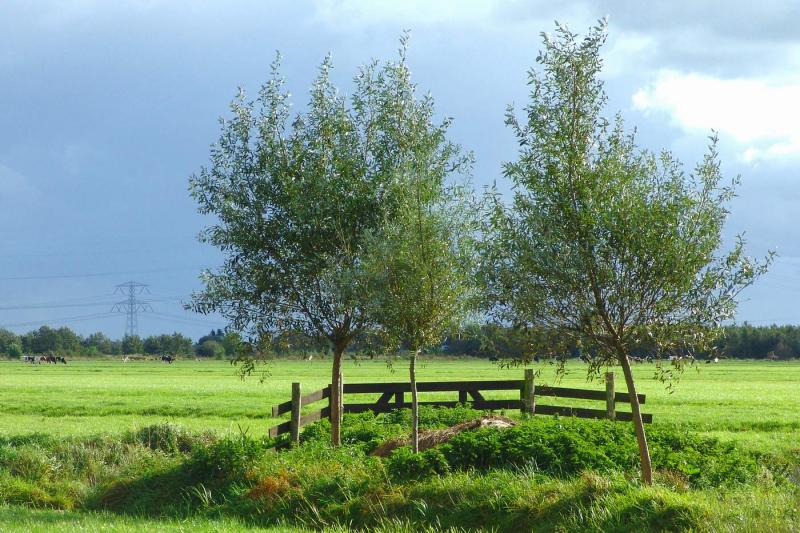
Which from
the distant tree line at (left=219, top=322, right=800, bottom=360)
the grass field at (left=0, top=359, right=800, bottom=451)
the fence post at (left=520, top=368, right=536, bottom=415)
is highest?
the distant tree line at (left=219, top=322, right=800, bottom=360)

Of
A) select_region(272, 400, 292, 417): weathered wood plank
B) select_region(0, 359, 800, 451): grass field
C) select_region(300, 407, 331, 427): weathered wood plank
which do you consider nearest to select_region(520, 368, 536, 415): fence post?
select_region(0, 359, 800, 451): grass field

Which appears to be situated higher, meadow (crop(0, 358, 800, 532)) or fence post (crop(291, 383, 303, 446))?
fence post (crop(291, 383, 303, 446))

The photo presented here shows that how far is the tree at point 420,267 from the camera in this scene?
667 inches

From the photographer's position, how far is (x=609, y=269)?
13586 millimetres

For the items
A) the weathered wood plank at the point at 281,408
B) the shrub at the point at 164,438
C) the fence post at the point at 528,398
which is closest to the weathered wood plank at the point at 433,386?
the fence post at the point at 528,398

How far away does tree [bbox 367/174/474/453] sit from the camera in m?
17.0

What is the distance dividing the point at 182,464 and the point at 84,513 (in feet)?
8.63

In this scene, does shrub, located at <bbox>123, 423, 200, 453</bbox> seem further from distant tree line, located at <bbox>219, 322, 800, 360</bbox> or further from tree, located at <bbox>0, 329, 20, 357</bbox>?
tree, located at <bbox>0, 329, 20, 357</bbox>

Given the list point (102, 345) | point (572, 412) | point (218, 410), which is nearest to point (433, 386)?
point (572, 412)

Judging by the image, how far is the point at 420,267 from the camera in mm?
16812

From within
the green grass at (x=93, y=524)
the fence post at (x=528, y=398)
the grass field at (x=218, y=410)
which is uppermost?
the fence post at (x=528, y=398)

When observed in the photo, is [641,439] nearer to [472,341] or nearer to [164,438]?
[472,341]

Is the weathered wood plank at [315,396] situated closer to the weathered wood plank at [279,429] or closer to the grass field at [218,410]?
the weathered wood plank at [279,429]

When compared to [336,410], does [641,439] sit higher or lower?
higher
